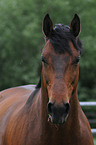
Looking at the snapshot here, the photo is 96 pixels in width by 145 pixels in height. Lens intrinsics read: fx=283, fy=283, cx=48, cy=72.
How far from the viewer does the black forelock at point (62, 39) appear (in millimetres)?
2977

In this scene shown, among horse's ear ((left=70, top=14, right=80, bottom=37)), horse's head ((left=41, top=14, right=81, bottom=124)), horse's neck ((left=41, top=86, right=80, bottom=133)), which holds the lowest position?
horse's neck ((left=41, top=86, right=80, bottom=133))

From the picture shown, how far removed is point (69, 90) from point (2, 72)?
48.5 feet

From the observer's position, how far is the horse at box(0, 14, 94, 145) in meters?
2.72

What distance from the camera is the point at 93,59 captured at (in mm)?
19703

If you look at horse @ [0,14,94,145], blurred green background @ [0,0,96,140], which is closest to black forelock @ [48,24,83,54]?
horse @ [0,14,94,145]

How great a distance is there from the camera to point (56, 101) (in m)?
2.63

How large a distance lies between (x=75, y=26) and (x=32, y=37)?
15657mm

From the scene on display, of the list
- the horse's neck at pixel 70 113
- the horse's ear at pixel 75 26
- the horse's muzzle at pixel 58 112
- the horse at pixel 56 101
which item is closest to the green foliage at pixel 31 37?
the horse at pixel 56 101

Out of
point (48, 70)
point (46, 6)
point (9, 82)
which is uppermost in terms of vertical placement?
point (46, 6)

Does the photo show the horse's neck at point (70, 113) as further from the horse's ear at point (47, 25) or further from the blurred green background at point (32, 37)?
the blurred green background at point (32, 37)

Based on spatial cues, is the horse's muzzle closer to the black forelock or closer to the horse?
the horse

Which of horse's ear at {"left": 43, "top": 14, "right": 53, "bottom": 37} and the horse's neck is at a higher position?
horse's ear at {"left": 43, "top": 14, "right": 53, "bottom": 37}

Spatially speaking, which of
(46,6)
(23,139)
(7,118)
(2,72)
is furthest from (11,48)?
(23,139)

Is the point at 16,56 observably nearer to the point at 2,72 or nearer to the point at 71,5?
the point at 2,72
